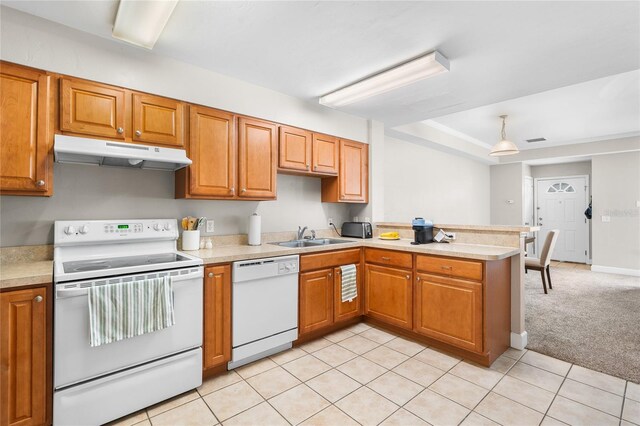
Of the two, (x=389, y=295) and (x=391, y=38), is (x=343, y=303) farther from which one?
(x=391, y=38)

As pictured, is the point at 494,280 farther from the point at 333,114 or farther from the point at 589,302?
the point at 589,302

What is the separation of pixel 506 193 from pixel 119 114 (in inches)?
317

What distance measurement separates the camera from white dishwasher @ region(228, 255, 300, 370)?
2438mm

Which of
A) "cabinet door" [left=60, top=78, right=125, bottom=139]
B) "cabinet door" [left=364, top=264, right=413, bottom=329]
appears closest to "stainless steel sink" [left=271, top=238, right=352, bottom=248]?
"cabinet door" [left=364, top=264, right=413, bottom=329]

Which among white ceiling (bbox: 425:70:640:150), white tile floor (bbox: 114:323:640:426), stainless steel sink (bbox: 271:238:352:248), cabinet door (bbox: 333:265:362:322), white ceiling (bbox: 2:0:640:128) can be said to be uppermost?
white ceiling (bbox: 425:70:640:150)

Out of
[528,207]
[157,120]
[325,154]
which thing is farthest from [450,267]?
[528,207]

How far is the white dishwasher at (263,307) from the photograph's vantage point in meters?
2.44

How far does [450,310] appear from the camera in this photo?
8.84 ft

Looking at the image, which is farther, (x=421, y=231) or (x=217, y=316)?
(x=421, y=231)

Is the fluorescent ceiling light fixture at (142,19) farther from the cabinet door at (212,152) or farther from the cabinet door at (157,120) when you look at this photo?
the cabinet door at (212,152)

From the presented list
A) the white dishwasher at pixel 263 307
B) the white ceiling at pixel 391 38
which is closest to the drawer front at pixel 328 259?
the white dishwasher at pixel 263 307

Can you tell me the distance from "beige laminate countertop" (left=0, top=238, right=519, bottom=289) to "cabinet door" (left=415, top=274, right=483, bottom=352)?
249 mm

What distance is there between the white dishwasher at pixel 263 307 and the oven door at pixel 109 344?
14.0 inches

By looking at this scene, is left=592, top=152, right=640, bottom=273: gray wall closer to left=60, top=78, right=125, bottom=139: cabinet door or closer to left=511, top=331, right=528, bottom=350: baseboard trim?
left=511, top=331, right=528, bottom=350: baseboard trim
